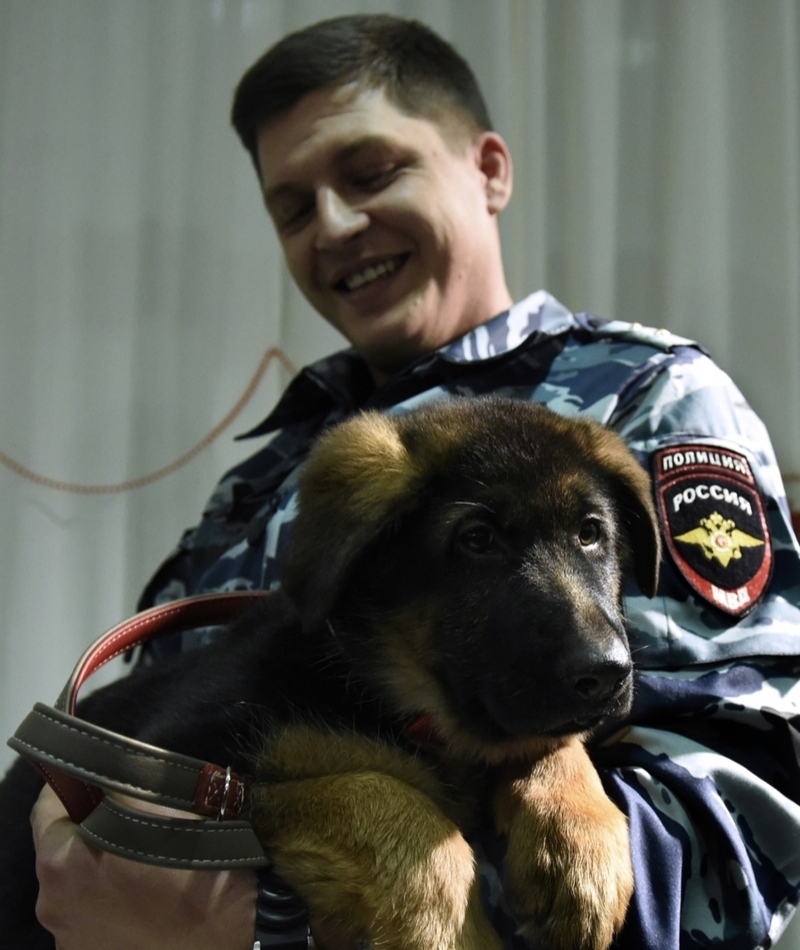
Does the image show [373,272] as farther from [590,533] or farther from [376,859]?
[376,859]

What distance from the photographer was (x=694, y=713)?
149 centimetres

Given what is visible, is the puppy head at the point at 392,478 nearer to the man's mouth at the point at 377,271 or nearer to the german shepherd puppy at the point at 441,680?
the german shepherd puppy at the point at 441,680

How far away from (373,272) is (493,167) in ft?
2.01

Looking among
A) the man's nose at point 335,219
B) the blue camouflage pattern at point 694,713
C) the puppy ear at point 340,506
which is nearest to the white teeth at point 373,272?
the man's nose at point 335,219

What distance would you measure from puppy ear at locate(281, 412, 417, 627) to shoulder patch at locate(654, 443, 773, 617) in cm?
50

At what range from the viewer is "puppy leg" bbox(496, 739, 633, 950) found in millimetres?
1226

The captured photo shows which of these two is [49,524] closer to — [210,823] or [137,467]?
[137,467]

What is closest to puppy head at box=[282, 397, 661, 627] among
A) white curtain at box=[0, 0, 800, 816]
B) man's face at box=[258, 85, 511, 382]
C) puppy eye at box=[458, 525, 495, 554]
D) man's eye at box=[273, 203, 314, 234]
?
puppy eye at box=[458, 525, 495, 554]

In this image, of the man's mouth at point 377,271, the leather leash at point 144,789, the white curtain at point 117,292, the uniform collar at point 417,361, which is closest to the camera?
the leather leash at point 144,789

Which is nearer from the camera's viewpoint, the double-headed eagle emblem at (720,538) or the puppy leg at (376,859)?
the puppy leg at (376,859)

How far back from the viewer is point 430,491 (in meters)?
1.53

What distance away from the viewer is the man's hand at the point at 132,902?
1.39 metres

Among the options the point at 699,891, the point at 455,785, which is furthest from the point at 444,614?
the point at 699,891

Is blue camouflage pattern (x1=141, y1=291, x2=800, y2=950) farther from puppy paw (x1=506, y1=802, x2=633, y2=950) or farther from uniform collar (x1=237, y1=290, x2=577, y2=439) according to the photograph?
uniform collar (x1=237, y1=290, x2=577, y2=439)
